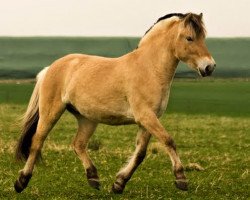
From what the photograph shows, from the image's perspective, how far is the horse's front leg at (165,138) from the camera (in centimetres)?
912

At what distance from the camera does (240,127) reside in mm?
24609

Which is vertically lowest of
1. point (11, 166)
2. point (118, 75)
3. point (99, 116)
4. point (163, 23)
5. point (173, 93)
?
point (173, 93)

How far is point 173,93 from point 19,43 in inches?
645

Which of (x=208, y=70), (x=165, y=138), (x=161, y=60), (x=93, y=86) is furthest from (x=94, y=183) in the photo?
(x=208, y=70)

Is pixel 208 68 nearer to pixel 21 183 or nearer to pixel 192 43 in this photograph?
pixel 192 43

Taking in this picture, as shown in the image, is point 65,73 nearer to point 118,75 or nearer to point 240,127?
point 118,75

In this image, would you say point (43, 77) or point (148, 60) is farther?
point (43, 77)

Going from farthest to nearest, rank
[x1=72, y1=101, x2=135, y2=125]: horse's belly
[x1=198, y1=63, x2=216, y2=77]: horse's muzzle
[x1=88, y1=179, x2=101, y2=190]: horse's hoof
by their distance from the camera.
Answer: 1. [x1=88, y1=179, x2=101, y2=190]: horse's hoof
2. [x1=72, y1=101, x2=135, y2=125]: horse's belly
3. [x1=198, y1=63, x2=216, y2=77]: horse's muzzle

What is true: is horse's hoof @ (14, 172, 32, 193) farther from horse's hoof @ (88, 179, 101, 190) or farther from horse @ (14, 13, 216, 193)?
horse's hoof @ (88, 179, 101, 190)

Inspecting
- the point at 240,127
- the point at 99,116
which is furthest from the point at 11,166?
the point at 240,127

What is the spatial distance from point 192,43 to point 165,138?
4.17ft

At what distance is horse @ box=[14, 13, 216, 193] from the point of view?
370 inches

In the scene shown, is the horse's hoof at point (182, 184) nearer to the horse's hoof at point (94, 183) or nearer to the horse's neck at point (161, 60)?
the horse's neck at point (161, 60)

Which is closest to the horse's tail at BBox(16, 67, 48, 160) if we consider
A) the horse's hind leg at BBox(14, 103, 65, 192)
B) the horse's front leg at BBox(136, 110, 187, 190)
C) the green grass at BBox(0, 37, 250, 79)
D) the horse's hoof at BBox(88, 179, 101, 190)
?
the horse's hind leg at BBox(14, 103, 65, 192)
